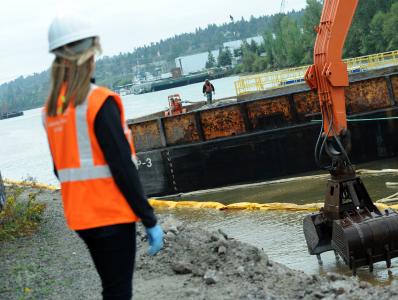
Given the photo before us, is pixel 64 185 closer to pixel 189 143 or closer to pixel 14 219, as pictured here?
pixel 14 219

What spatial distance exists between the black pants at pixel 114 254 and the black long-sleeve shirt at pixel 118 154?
0.48ft

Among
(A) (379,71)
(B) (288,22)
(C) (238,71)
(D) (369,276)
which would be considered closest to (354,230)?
(D) (369,276)

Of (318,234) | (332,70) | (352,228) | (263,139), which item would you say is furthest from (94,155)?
(263,139)

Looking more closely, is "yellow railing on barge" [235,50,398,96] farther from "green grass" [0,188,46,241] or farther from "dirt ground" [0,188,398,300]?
"dirt ground" [0,188,398,300]

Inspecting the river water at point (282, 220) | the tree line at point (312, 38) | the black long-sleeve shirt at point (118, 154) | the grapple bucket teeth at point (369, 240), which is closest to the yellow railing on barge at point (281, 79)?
the river water at point (282, 220)

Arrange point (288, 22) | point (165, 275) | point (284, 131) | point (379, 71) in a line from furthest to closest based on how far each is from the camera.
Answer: point (288, 22) → point (379, 71) → point (284, 131) → point (165, 275)

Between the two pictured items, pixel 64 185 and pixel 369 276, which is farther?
pixel 369 276

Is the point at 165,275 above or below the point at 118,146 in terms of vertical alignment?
below

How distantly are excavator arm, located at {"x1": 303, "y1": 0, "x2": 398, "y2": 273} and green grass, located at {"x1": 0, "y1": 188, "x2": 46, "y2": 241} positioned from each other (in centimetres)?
399

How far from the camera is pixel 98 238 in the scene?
338cm

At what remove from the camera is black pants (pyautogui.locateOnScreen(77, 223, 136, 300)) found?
3371mm

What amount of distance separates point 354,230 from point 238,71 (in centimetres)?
13502

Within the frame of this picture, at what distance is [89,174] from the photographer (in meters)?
3.36

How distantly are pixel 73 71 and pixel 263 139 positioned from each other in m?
15.4
